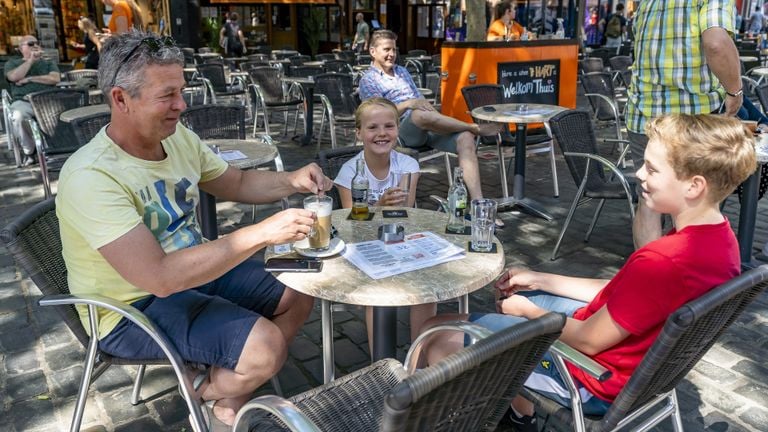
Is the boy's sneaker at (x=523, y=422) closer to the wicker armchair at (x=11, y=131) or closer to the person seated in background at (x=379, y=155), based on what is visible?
the person seated in background at (x=379, y=155)

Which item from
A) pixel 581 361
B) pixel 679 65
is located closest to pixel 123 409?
pixel 581 361

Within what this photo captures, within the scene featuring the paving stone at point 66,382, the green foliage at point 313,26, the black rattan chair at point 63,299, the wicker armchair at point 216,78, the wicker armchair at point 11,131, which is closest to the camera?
the black rattan chair at point 63,299

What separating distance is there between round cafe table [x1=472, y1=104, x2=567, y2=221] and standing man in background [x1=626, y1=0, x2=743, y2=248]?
1.04 meters

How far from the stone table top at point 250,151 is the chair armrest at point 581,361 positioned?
2.20 m

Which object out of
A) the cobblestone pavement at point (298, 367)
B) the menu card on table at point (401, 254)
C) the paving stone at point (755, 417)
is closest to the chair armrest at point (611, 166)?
the cobblestone pavement at point (298, 367)

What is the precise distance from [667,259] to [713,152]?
14.0 inches

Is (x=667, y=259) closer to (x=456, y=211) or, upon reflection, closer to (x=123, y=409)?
(x=456, y=211)

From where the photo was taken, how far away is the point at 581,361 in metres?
1.71

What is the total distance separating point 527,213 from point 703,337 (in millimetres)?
3611

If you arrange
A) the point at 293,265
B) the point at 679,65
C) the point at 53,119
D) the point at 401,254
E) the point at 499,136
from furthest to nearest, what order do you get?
1. the point at 53,119
2. the point at 499,136
3. the point at 679,65
4. the point at 401,254
5. the point at 293,265

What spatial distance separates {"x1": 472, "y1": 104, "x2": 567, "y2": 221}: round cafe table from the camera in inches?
194

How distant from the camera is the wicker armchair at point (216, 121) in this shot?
14.8 ft

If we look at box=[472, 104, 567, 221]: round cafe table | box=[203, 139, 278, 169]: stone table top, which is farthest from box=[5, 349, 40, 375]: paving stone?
box=[472, 104, 567, 221]: round cafe table

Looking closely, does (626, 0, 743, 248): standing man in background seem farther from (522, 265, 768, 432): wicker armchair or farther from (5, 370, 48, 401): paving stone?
(5, 370, 48, 401): paving stone
